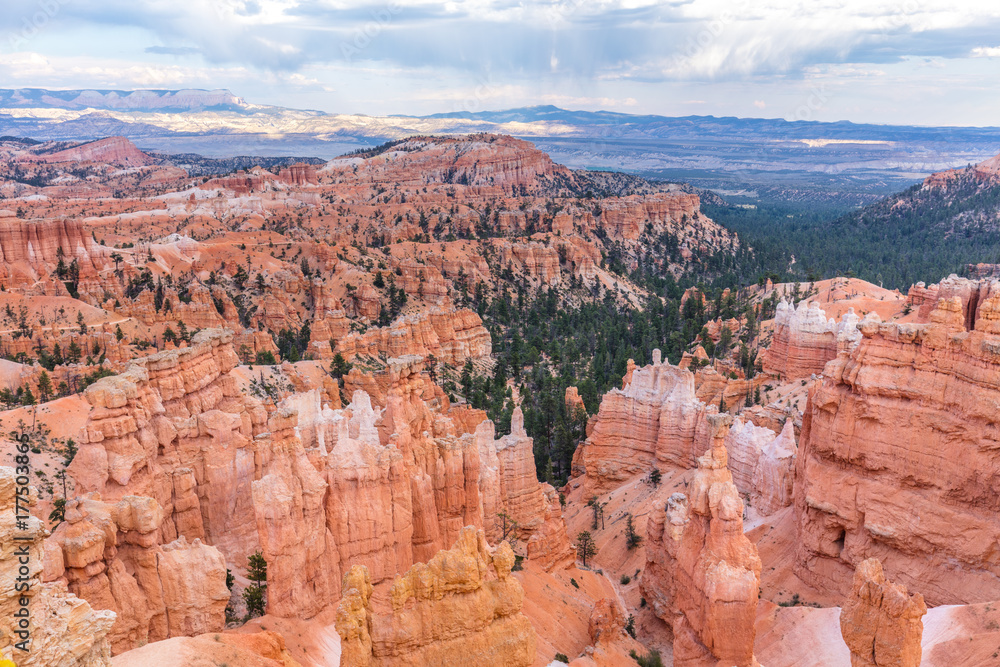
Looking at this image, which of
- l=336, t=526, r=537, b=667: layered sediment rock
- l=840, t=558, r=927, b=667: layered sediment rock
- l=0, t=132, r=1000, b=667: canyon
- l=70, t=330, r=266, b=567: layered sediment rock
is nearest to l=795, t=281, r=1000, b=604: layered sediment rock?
l=0, t=132, r=1000, b=667: canyon

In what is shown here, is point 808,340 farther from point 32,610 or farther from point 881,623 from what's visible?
point 32,610

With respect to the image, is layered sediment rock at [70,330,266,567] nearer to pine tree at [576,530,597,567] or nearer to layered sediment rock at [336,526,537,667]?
layered sediment rock at [336,526,537,667]

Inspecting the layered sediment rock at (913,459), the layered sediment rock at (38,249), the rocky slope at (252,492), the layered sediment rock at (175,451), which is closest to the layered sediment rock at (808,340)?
the layered sediment rock at (913,459)

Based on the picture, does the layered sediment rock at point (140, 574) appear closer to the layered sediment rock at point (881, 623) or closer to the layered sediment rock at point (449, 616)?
the layered sediment rock at point (449, 616)

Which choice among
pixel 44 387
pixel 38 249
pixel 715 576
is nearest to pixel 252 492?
pixel 715 576

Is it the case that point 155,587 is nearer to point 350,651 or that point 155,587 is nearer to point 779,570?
point 350,651

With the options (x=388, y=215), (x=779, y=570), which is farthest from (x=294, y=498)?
(x=388, y=215)
